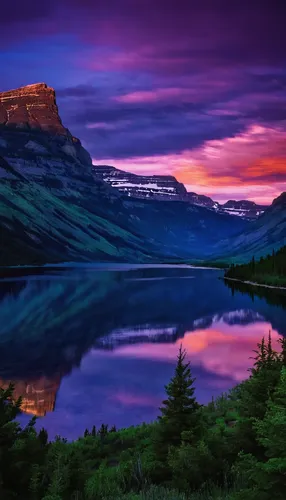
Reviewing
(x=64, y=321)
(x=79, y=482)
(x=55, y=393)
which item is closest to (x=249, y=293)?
(x=64, y=321)

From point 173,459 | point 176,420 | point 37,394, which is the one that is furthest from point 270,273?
point 173,459

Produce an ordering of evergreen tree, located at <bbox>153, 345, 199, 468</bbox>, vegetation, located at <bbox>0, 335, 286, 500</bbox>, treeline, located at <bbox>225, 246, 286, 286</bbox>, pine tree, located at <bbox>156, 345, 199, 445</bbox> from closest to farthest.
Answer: vegetation, located at <bbox>0, 335, 286, 500</bbox> < evergreen tree, located at <bbox>153, 345, 199, 468</bbox> < pine tree, located at <bbox>156, 345, 199, 445</bbox> < treeline, located at <bbox>225, 246, 286, 286</bbox>

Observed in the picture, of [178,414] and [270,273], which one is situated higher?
[270,273]

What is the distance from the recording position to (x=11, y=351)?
58281mm

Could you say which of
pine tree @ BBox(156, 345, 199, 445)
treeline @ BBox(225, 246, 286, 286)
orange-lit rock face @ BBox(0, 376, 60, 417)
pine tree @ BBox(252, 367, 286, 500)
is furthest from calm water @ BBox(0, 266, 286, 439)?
treeline @ BBox(225, 246, 286, 286)

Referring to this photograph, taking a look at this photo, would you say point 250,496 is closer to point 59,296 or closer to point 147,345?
point 147,345

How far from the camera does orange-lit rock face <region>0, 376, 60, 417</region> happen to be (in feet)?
124

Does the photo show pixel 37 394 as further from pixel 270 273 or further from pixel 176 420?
pixel 270 273

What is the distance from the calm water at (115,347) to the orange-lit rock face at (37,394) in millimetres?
73

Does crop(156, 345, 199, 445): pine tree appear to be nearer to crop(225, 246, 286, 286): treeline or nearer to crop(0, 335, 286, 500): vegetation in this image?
crop(0, 335, 286, 500): vegetation

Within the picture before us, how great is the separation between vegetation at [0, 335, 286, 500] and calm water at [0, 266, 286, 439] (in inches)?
438

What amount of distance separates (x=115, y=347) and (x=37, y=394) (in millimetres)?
22833

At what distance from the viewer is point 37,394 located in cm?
4147

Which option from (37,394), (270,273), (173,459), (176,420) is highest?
(270,273)
